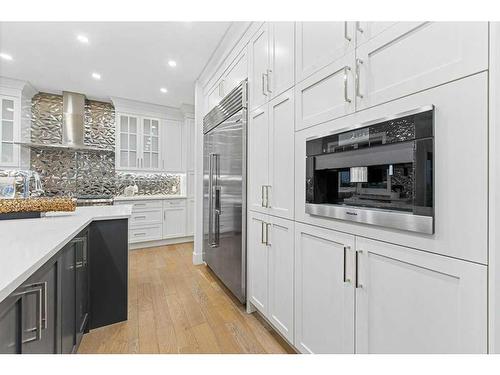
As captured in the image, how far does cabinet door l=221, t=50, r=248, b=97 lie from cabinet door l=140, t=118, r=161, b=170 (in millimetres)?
2557

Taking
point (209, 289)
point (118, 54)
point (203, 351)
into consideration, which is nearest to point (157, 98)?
point (118, 54)

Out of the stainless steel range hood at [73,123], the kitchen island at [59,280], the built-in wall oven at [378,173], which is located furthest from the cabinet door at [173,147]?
the built-in wall oven at [378,173]

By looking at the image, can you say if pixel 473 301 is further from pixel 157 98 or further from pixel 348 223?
pixel 157 98

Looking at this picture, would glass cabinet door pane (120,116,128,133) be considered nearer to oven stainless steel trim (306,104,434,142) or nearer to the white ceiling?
the white ceiling

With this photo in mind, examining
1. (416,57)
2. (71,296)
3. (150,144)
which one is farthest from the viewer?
(150,144)

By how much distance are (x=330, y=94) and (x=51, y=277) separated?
162cm

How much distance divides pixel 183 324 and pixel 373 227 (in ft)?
5.79

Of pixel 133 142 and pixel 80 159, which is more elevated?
pixel 133 142

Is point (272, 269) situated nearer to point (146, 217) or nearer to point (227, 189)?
point (227, 189)

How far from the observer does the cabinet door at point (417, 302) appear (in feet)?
2.41

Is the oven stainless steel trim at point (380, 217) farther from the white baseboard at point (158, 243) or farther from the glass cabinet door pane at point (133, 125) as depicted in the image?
the glass cabinet door pane at point (133, 125)

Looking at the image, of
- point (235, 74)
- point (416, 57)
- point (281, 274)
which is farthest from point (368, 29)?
point (235, 74)

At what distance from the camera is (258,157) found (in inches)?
78.2

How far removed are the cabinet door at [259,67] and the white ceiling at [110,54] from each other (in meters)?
0.63
